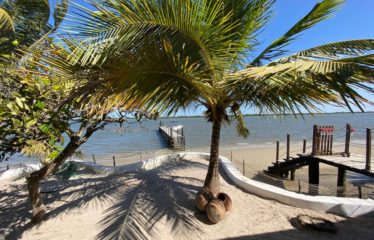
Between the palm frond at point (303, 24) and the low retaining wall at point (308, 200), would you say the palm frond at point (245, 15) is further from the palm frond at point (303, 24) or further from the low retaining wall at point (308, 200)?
the low retaining wall at point (308, 200)

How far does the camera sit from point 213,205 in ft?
15.5

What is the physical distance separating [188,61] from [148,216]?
9.47ft

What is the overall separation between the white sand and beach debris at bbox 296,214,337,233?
8cm

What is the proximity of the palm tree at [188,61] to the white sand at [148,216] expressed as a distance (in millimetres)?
2011

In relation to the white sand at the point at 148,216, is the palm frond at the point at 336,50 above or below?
above

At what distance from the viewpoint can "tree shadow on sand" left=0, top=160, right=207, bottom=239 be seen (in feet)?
15.3

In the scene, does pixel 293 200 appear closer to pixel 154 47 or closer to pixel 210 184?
pixel 210 184

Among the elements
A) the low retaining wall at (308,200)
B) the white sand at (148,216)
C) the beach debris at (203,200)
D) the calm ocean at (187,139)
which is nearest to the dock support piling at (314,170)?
the calm ocean at (187,139)

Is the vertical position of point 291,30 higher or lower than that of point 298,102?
higher

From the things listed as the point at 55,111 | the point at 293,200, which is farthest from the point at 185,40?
the point at 293,200

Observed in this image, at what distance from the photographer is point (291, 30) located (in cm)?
424

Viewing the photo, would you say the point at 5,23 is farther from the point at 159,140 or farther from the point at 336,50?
the point at 159,140

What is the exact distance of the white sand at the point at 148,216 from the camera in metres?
4.41

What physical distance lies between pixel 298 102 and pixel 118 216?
354cm
